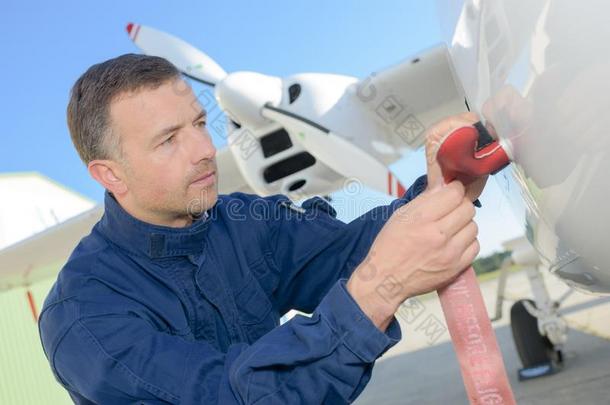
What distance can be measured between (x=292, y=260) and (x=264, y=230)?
119 millimetres

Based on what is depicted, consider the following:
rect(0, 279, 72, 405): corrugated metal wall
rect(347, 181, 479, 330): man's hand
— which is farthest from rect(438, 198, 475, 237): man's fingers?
rect(0, 279, 72, 405): corrugated metal wall

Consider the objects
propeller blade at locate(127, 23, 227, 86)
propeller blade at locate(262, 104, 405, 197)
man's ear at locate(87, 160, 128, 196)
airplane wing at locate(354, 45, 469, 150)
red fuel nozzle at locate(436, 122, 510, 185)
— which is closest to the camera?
red fuel nozzle at locate(436, 122, 510, 185)

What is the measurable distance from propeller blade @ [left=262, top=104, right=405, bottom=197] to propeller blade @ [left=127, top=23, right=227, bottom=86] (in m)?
1.49

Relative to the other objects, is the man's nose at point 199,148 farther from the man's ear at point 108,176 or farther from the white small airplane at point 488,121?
the white small airplane at point 488,121

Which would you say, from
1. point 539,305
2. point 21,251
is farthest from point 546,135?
point 21,251

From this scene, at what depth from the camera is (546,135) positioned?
5.20 feet

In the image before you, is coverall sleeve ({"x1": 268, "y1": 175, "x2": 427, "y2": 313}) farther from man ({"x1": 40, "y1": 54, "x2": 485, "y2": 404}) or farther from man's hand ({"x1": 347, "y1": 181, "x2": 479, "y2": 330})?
man's hand ({"x1": 347, "y1": 181, "x2": 479, "y2": 330})

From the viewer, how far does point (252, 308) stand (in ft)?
6.06

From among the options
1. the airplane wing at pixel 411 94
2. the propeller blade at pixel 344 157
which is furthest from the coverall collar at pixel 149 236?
the airplane wing at pixel 411 94

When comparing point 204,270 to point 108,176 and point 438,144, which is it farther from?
point 438,144

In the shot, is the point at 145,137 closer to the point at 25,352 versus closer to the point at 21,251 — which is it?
the point at 21,251

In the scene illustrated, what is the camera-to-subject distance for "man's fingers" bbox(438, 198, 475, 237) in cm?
115

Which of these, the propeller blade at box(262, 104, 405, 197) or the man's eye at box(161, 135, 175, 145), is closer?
the man's eye at box(161, 135, 175, 145)

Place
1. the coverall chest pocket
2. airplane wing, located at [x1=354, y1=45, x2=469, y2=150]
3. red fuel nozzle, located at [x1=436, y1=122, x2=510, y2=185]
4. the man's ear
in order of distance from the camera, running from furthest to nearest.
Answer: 1. airplane wing, located at [x1=354, y1=45, x2=469, y2=150]
2. the coverall chest pocket
3. the man's ear
4. red fuel nozzle, located at [x1=436, y1=122, x2=510, y2=185]
